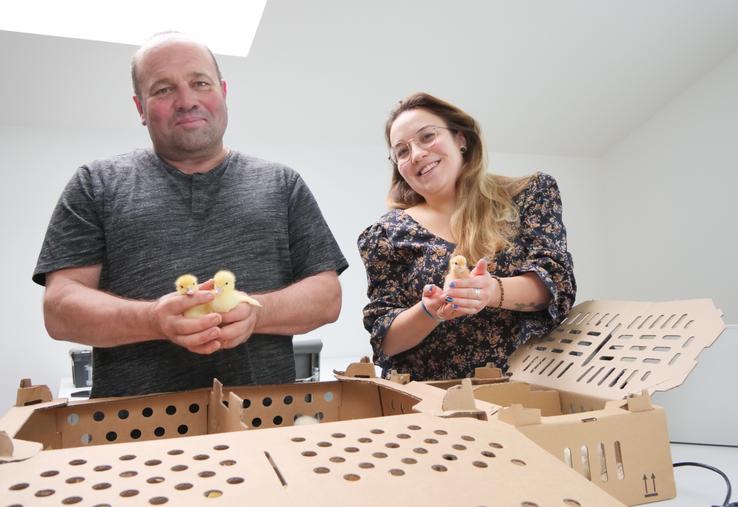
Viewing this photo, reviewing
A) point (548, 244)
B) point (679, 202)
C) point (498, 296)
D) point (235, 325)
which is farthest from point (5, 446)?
point (679, 202)

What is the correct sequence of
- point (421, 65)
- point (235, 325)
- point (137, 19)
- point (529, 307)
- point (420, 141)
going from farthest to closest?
point (421, 65) < point (137, 19) < point (420, 141) < point (529, 307) < point (235, 325)

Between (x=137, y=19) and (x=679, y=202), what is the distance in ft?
9.95

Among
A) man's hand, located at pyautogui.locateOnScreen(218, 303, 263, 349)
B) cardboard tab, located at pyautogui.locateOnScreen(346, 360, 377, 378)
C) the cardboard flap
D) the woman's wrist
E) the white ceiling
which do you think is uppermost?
the white ceiling

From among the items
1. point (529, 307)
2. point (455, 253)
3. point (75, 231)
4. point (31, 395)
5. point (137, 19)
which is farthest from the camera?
point (137, 19)

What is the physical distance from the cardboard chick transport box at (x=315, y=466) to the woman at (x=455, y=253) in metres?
0.49

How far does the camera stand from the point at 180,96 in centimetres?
103

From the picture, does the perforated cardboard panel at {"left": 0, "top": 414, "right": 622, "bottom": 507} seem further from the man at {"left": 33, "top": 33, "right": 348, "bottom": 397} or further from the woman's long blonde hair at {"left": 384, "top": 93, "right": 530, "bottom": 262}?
the woman's long blonde hair at {"left": 384, "top": 93, "right": 530, "bottom": 262}

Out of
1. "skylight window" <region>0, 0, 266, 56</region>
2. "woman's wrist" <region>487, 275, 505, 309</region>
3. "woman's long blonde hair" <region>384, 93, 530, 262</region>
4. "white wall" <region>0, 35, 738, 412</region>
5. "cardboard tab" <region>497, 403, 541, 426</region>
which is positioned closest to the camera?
"cardboard tab" <region>497, 403, 541, 426</region>

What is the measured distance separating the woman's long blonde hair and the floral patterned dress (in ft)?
0.09

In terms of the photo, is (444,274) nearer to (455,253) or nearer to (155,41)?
(455,253)

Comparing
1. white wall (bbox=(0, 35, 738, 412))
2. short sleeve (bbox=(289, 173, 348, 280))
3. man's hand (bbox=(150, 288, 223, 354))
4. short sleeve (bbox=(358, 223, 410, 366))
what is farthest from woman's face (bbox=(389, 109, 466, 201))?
white wall (bbox=(0, 35, 738, 412))

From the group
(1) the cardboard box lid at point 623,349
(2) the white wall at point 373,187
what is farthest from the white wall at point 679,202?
(1) the cardboard box lid at point 623,349

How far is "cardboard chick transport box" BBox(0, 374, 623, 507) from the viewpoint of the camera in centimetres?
40

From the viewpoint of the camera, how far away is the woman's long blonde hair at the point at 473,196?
1.21 m
